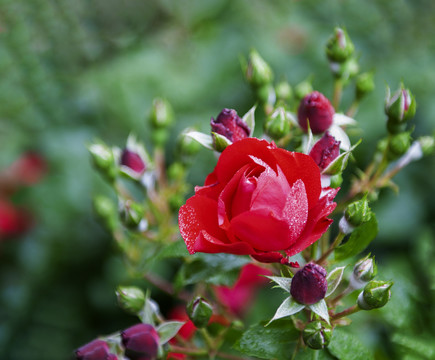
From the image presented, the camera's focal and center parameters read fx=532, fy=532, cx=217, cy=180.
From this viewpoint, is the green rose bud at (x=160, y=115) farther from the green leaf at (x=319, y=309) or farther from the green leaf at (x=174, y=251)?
the green leaf at (x=319, y=309)

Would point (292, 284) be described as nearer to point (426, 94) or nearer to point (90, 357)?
point (90, 357)

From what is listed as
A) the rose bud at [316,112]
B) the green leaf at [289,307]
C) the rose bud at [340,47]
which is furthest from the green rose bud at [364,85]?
the green leaf at [289,307]

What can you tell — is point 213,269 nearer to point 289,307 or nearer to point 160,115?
point 289,307

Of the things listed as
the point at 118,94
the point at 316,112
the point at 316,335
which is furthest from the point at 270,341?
the point at 118,94

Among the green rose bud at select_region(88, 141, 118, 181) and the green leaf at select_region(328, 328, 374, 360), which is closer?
the green leaf at select_region(328, 328, 374, 360)

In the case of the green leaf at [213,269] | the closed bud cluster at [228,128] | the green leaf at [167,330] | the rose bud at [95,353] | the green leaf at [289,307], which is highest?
the closed bud cluster at [228,128]

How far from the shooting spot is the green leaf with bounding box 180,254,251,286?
0.73m

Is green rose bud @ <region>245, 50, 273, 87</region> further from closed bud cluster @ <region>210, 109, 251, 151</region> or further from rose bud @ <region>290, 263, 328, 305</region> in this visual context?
rose bud @ <region>290, 263, 328, 305</region>

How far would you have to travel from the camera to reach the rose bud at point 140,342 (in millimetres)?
655

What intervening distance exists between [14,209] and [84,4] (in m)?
0.85

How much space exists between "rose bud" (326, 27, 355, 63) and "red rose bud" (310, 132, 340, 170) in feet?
0.78

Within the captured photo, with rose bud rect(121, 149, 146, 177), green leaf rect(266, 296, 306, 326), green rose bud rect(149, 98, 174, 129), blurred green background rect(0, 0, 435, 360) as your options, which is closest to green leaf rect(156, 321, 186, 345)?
green leaf rect(266, 296, 306, 326)

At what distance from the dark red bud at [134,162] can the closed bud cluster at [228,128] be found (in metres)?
0.23

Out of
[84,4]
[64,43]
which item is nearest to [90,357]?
[64,43]
